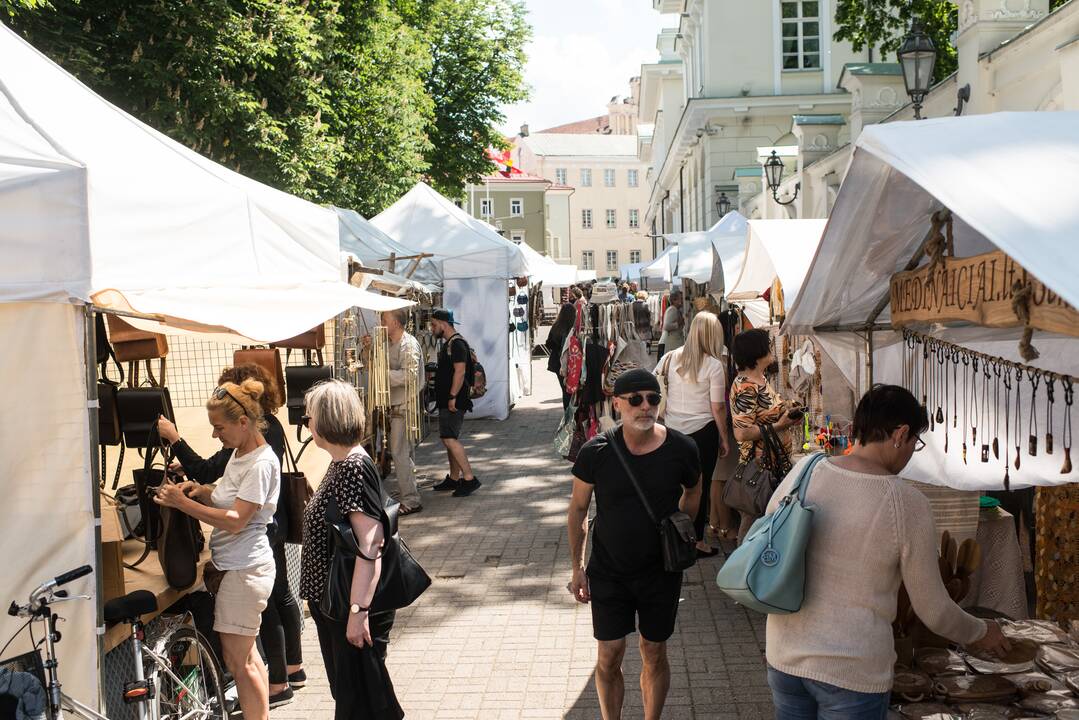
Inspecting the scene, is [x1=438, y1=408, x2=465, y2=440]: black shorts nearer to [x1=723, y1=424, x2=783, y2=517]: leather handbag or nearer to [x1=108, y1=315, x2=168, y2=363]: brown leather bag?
[x1=723, y1=424, x2=783, y2=517]: leather handbag

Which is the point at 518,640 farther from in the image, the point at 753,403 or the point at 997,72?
the point at 997,72

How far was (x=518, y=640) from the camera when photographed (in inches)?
253

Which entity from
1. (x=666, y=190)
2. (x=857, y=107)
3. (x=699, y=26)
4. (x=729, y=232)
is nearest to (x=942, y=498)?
(x=729, y=232)

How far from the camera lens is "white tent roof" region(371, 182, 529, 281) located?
14758 millimetres

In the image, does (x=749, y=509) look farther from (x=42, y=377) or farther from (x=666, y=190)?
(x=666, y=190)

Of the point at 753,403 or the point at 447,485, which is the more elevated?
the point at 753,403

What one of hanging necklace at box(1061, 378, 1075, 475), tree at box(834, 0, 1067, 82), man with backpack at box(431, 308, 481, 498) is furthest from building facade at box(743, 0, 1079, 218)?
man with backpack at box(431, 308, 481, 498)

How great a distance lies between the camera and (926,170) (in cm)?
254

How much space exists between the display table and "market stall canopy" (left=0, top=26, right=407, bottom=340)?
141 inches

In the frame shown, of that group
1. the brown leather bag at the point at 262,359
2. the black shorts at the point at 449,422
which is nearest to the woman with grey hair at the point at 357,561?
the brown leather bag at the point at 262,359

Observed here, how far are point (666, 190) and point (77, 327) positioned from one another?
4930cm

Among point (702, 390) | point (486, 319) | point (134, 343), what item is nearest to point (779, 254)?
point (702, 390)

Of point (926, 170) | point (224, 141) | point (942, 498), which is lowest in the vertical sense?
point (942, 498)

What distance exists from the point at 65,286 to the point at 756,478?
465 cm
